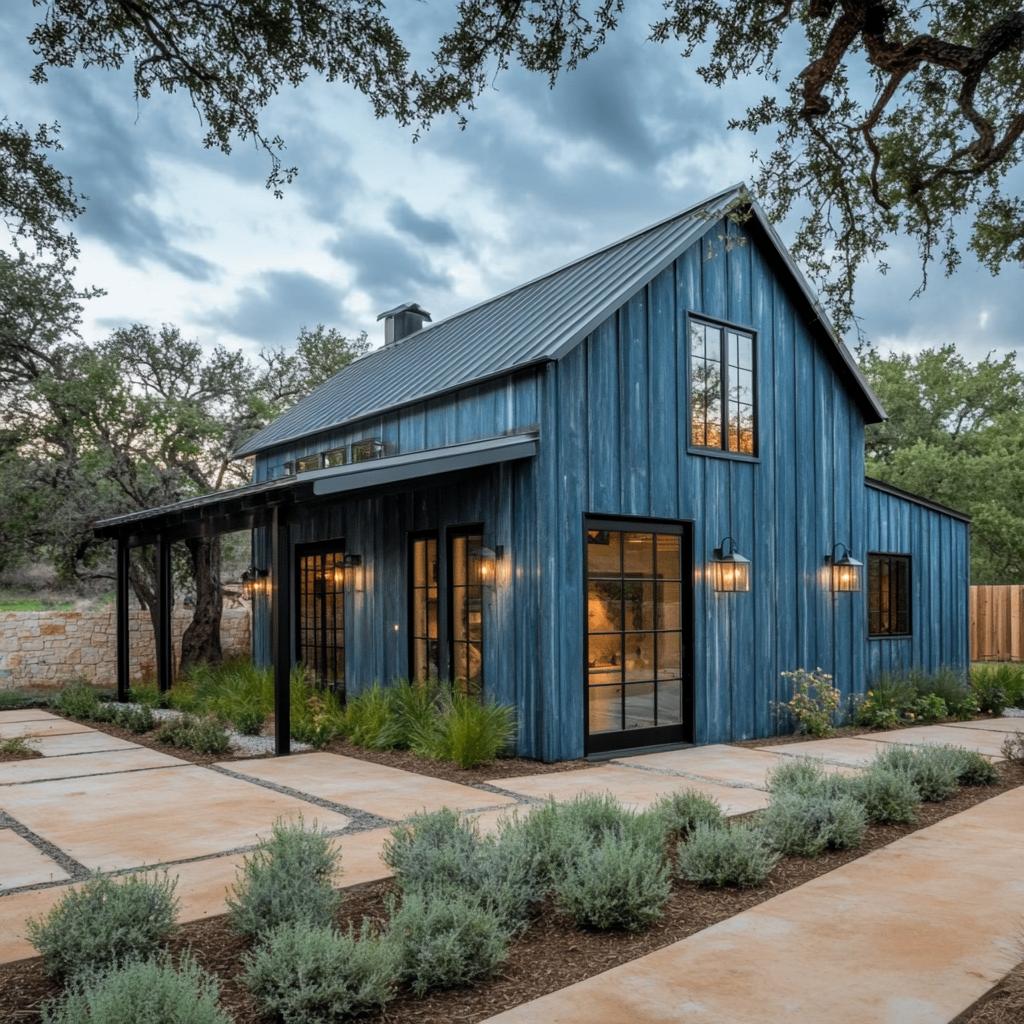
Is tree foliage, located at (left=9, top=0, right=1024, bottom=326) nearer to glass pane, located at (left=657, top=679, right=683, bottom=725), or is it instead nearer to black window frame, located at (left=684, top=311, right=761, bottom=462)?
black window frame, located at (left=684, top=311, right=761, bottom=462)

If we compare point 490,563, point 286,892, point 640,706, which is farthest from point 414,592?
point 286,892

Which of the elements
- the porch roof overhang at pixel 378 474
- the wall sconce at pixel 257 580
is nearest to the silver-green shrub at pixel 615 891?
the porch roof overhang at pixel 378 474

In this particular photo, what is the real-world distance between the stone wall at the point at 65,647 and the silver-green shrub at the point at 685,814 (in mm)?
11804

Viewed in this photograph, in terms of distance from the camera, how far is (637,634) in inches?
335

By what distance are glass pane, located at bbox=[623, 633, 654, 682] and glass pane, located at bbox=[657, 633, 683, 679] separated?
106 mm

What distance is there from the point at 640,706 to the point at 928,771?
292 centimetres

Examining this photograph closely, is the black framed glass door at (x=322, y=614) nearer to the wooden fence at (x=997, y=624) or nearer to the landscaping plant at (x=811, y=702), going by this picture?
the landscaping plant at (x=811, y=702)

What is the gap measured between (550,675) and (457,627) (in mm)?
1491

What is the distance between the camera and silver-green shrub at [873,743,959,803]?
6.03 m

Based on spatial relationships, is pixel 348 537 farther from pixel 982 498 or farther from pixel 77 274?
pixel 982 498

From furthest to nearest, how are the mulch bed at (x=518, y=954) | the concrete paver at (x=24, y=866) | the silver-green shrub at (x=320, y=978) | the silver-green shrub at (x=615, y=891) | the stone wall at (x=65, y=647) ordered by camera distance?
the stone wall at (x=65, y=647)
the concrete paver at (x=24, y=866)
the silver-green shrub at (x=615, y=891)
the mulch bed at (x=518, y=954)
the silver-green shrub at (x=320, y=978)

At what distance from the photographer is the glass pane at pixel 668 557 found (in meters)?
8.81

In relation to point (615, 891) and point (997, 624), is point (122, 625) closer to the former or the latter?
point (615, 891)

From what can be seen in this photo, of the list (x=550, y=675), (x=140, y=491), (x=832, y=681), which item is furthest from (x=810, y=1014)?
(x=140, y=491)
